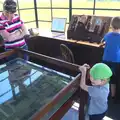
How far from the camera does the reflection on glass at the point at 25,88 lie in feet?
3.33

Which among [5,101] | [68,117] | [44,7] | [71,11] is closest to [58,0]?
[44,7]

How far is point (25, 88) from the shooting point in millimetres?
1243

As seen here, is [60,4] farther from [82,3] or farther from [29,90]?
[29,90]

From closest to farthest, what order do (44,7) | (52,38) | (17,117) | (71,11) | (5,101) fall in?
(17,117), (5,101), (52,38), (71,11), (44,7)

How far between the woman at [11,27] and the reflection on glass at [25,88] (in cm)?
28

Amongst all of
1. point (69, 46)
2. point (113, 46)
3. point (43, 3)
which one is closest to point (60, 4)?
point (43, 3)

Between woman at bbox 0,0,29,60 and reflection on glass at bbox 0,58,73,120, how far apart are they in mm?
278

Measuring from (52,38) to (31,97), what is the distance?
192 cm

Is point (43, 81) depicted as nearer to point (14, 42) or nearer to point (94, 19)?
point (14, 42)

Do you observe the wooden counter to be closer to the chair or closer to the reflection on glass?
the chair

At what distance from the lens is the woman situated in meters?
1.74

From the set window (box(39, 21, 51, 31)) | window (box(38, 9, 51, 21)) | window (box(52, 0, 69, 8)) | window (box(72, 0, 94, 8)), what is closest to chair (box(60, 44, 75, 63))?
window (box(72, 0, 94, 8))

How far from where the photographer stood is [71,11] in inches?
134

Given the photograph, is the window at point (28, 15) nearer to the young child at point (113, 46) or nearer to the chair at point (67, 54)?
the chair at point (67, 54)
